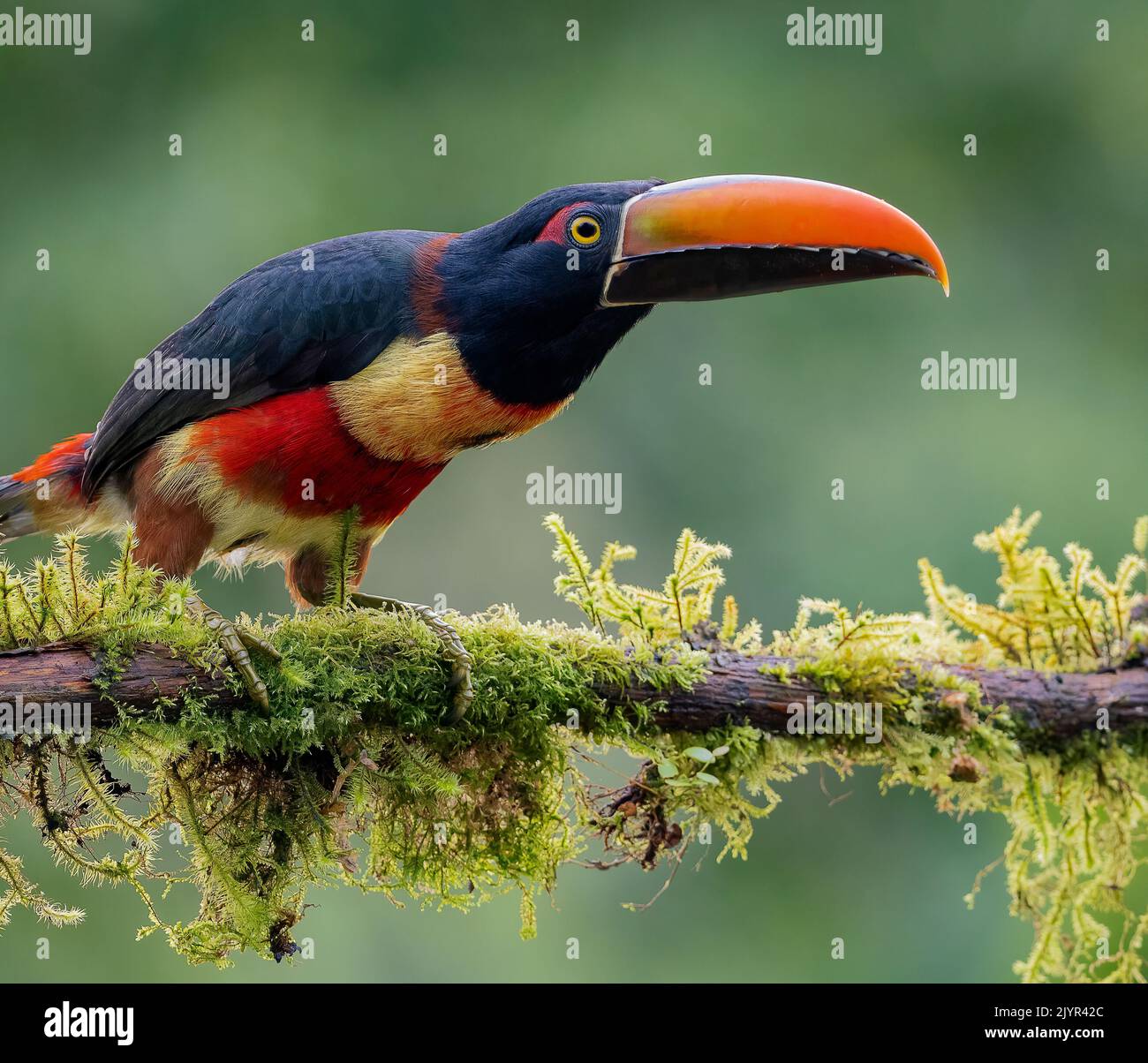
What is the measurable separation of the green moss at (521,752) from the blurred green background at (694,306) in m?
3.56

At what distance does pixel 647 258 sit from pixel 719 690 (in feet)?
3.39

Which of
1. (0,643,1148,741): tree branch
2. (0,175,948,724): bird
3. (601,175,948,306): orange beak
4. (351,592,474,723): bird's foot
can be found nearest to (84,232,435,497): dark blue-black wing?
(0,175,948,724): bird

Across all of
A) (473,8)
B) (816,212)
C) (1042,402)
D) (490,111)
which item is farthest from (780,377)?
(816,212)

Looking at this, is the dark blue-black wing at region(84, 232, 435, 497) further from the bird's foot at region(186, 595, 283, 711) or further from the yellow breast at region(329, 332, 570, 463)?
the bird's foot at region(186, 595, 283, 711)

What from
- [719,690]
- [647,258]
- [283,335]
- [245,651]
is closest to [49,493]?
[283,335]

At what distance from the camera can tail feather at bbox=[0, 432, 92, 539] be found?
3998 mm

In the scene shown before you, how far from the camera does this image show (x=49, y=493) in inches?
158

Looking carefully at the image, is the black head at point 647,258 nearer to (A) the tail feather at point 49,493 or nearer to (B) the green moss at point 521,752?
(B) the green moss at point 521,752

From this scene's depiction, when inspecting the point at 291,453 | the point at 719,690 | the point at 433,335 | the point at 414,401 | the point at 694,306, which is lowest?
the point at 719,690

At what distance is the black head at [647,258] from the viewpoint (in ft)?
10.9

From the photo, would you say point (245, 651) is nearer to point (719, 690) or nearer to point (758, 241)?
point (719, 690)

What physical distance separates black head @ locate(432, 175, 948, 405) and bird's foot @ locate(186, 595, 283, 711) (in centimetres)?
87

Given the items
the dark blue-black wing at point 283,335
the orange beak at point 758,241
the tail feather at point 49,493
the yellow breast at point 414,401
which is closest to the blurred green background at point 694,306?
the tail feather at point 49,493
